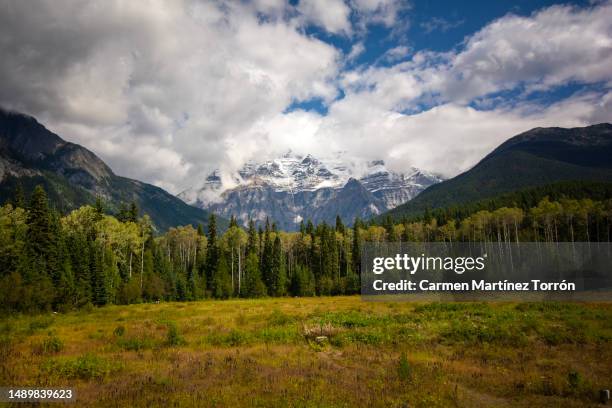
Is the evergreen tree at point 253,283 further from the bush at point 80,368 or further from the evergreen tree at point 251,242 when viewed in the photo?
the bush at point 80,368

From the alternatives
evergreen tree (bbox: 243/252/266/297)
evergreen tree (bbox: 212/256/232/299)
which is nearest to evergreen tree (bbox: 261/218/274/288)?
evergreen tree (bbox: 243/252/266/297)

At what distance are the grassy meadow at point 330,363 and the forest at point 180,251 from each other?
2306cm

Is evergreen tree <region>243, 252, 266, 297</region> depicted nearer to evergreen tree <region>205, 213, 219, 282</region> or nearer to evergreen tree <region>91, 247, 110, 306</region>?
evergreen tree <region>205, 213, 219, 282</region>

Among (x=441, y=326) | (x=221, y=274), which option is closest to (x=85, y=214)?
(x=221, y=274)

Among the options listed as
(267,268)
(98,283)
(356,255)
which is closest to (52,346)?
(98,283)

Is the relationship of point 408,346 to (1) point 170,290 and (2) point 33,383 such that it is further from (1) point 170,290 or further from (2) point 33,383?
(1) point 170,290

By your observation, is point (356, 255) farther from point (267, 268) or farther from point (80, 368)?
point (80, 368)

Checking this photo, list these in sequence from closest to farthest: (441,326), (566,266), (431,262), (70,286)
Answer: (441,326) → (70,286) → (566,266) → (431,262)

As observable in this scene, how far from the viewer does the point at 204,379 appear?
49.4 ft

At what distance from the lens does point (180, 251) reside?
364 feet

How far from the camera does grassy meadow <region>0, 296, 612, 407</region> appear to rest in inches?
509

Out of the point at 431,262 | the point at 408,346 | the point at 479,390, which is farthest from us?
the point at 431,262

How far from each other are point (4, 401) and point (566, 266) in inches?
3196

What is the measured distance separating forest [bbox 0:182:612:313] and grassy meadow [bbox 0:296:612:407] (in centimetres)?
2306
